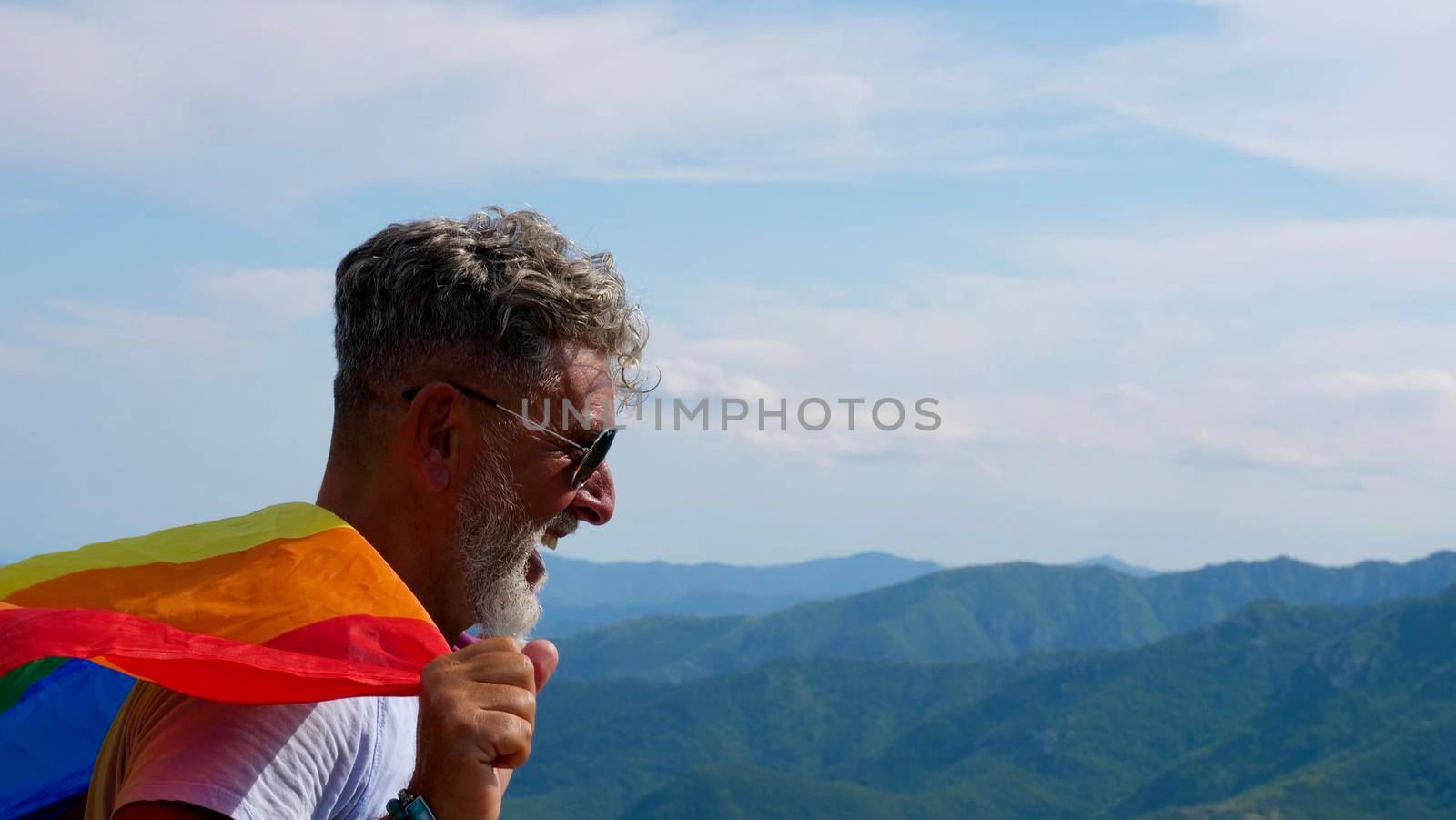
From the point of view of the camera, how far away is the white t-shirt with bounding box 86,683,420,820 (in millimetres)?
2777

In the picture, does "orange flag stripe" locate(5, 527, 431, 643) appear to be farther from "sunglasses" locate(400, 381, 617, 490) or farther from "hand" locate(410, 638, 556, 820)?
"sunglasses" locate(400, 381, 617, 490)

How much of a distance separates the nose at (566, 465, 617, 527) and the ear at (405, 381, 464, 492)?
18.6 inches

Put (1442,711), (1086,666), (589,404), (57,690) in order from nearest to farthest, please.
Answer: (57,690) → (589,404) → (1442,711) → (1086,666)

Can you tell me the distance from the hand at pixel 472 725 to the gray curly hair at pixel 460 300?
113 cm

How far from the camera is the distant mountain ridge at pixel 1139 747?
429ft

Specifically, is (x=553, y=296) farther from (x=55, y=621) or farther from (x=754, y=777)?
(x=754, y=777)

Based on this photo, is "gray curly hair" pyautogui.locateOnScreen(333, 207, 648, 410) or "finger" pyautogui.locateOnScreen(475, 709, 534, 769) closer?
"finger" pyautogui.locateOnScreen(475, 709, 534, 769)

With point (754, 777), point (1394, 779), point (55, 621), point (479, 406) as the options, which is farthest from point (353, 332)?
point (754, 777)

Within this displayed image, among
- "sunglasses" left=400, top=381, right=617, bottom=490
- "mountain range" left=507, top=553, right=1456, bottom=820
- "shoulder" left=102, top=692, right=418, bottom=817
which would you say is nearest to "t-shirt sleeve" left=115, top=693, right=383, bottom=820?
"shoulder" left=102, top=692, right=418, bottom=817

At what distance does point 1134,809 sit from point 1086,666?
143 feet

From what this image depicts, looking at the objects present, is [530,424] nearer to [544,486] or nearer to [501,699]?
[544,486]

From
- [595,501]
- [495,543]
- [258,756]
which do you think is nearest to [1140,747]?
[595,501]

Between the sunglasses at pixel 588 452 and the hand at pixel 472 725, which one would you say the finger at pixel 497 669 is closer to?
the hand at pixel 472 725

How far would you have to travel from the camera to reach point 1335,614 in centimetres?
18450
